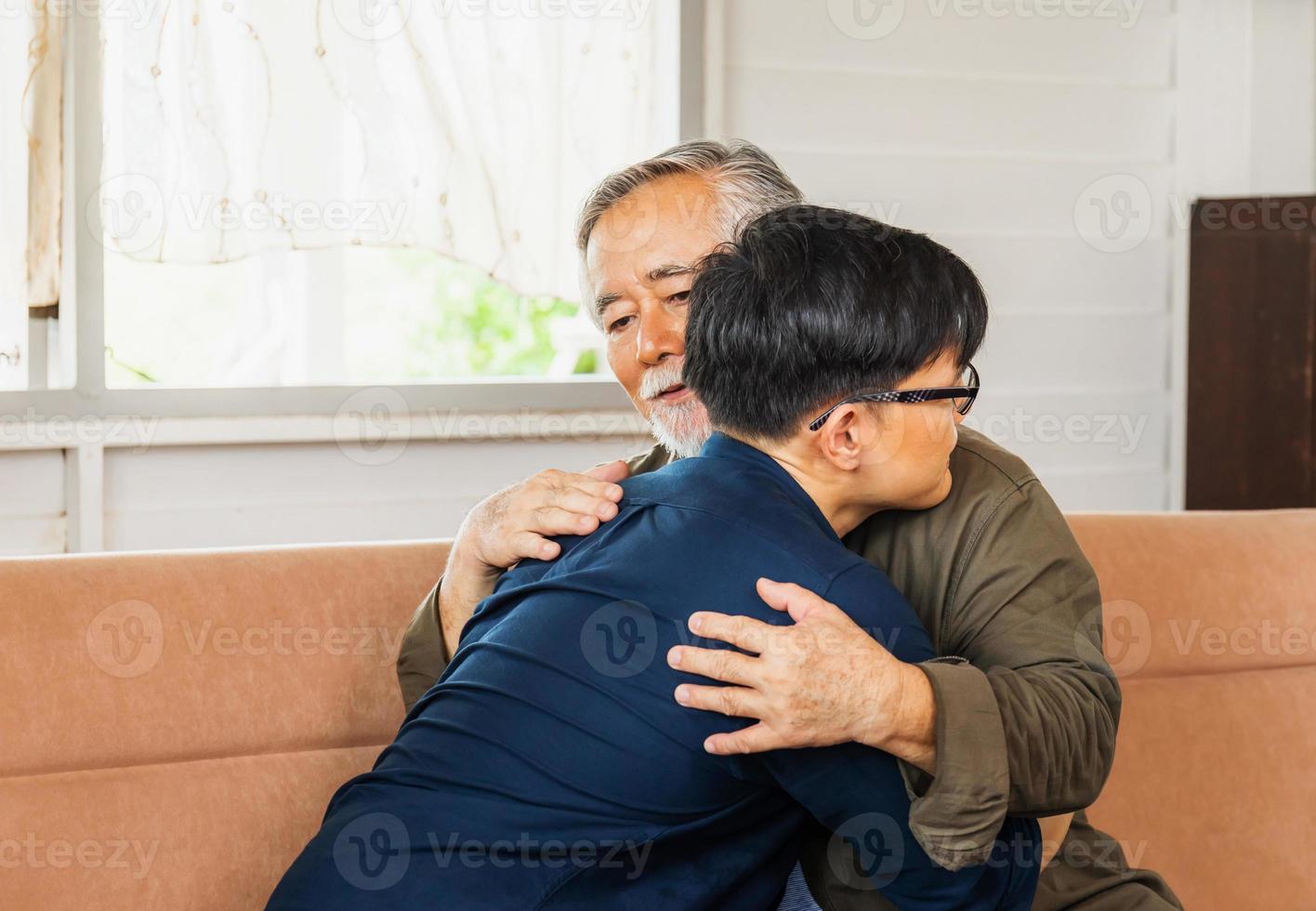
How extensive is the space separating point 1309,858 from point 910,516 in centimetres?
99

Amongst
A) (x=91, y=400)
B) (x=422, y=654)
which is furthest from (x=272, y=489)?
(x=422, y=654)

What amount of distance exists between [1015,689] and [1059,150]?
2.81 m

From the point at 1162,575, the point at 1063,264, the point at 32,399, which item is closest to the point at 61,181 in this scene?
the point at 32,399

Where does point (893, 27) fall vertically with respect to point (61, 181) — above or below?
above

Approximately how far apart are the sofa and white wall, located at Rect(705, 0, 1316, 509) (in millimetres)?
1696

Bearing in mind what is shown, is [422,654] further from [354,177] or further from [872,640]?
[354,177]

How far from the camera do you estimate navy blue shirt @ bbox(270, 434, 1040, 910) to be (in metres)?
1.06

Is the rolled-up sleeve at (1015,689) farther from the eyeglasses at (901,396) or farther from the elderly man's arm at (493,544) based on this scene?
the elderly man's arm at (493,544)

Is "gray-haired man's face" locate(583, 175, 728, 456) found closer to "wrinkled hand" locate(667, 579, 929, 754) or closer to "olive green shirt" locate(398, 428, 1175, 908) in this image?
"olive green shirt" locate(398, 428, 1175, 908)

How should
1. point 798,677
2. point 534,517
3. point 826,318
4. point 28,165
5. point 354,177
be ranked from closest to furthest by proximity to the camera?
point 798,677, point 826,318, point 534,517, point 28,165, point 354,177

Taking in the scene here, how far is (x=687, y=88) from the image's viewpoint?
3.19 metres

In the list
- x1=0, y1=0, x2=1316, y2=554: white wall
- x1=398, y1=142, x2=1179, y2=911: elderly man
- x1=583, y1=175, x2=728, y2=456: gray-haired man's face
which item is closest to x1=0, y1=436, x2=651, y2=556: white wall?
x1=0, y1=0, x2=1316, y2=554: white wall

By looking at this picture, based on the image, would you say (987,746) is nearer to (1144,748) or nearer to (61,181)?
(1144,748)

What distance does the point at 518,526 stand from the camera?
1.32m
